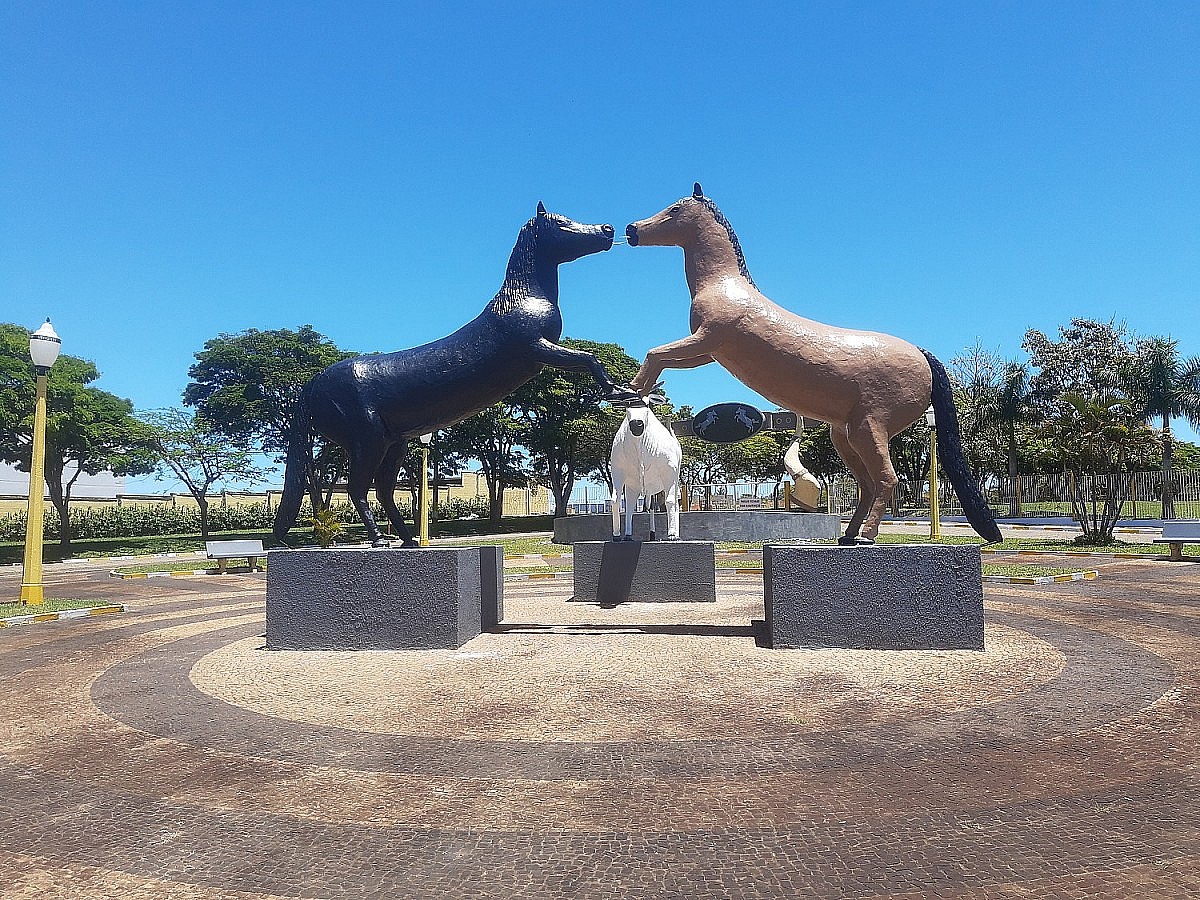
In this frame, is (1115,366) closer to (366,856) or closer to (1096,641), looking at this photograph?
(1096,641)

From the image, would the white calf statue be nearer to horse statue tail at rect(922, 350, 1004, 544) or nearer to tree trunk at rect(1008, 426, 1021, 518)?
horse statue tail at rect(922, 350, 1004, 544)

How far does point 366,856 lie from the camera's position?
3.04 m

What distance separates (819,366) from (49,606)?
11.2 meters

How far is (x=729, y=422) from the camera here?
24.9 m

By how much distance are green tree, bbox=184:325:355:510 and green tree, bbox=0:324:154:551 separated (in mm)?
4052

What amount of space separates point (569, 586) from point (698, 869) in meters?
10.3

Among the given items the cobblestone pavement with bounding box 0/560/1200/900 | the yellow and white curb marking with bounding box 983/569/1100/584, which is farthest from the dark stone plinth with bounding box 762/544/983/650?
the yellow and white curb marking with bounding box 983/569/1100/584

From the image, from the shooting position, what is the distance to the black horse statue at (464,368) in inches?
294

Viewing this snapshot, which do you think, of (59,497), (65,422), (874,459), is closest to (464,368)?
(874,459)

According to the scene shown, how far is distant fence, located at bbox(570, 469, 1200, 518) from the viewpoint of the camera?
3111cm

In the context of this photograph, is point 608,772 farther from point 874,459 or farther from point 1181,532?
point 1181,532

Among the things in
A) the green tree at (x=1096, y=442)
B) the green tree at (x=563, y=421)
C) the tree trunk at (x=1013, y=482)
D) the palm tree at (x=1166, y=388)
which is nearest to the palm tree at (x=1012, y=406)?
the tree trunk at (x=1013, y=482)

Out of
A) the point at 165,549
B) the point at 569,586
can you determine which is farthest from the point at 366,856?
the point at 165,549

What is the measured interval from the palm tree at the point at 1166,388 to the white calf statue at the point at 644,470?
27629 millimetres
